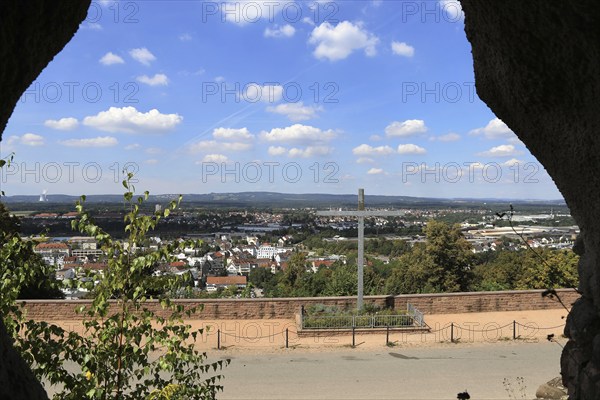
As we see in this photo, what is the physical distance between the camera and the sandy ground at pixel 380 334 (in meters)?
11.9

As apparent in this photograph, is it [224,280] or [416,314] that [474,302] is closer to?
[416,314]

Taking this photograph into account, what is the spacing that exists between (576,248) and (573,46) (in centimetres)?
202

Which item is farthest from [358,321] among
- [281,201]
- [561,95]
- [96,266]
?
[281,201]

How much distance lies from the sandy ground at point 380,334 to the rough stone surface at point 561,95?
9.13 metres

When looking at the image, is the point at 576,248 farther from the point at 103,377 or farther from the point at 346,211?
the point at 346,211

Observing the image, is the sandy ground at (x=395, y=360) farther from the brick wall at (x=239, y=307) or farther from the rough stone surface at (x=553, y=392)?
the rough stone surface at (x=553, y=392)

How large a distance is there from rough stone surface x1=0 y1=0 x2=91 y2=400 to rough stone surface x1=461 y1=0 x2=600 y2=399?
2.39 metres

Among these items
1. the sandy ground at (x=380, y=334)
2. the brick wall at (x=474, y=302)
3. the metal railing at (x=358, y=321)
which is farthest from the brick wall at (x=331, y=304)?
the metal railing at (x=358, y=321)

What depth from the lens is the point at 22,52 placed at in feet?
6.41

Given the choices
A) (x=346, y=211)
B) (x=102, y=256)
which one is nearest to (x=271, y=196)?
(x=346, y=211)

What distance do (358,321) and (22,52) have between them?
1217cm

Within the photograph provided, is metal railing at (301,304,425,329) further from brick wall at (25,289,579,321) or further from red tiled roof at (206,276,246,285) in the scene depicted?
red tiled roof at (206,276,246,285)

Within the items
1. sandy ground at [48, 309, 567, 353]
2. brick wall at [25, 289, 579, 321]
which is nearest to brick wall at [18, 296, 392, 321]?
brick wall at [25, 289, 579, 321]

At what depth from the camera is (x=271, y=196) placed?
152 meters
